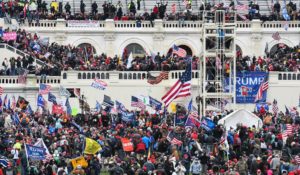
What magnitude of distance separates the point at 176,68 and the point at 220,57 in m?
5.62

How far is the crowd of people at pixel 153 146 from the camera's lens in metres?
75.2

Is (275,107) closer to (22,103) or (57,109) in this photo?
(57,109)

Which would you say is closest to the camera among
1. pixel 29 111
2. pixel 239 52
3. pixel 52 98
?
pixel 29 111

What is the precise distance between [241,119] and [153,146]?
723 centimetres

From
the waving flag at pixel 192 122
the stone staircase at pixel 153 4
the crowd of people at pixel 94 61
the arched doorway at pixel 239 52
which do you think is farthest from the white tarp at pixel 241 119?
the stone staircase at pixel 153 4

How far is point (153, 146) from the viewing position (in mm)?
80188

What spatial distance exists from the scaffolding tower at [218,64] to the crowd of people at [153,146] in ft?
24.9

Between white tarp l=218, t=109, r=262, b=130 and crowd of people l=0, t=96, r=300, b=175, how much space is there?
0.39 metres

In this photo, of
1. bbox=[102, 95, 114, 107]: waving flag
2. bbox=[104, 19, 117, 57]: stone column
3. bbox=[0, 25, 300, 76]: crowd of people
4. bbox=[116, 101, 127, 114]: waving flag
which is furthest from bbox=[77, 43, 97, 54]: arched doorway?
bbox=[116, 101, 127, 114]: waving flag

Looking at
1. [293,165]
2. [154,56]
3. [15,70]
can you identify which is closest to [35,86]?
[15,70]

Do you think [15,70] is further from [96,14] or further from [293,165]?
[293,165]

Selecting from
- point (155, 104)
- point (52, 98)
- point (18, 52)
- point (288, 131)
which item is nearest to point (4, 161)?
point (288, 131)

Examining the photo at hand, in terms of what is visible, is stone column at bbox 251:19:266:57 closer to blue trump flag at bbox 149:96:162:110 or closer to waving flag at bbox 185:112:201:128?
blue trump flag at bbox 149:96:162:110

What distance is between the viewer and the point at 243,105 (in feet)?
325
